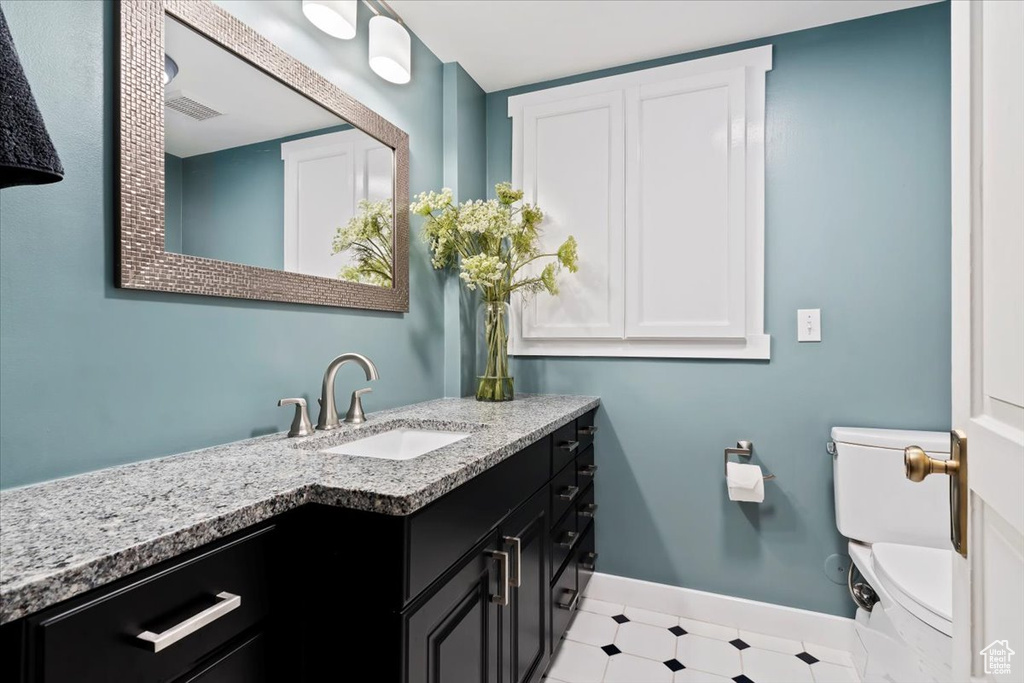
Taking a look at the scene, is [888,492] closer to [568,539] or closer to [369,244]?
[568,539]

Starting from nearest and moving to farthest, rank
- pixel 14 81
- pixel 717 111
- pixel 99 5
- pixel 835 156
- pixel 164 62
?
pixel 14 81, pixel 99 5, pixel 164 62, pixel 835 156, pixel 717 111

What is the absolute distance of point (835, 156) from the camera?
6.15 ft

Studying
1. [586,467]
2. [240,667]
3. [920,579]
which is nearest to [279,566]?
[240,667]

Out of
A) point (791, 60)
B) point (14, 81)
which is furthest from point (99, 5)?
point (791, 60)

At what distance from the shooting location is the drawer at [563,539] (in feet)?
5.38

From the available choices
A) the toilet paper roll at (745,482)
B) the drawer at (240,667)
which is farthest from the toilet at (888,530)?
the drawer at (240,667)

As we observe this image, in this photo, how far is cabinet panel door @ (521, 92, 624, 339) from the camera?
2158 millimetres

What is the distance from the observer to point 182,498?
2.66 feet

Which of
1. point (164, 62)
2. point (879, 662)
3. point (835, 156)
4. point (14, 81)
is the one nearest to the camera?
point (14, 81)

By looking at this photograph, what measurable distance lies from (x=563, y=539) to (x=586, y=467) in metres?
0.34

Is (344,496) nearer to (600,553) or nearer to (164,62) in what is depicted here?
(164,62)

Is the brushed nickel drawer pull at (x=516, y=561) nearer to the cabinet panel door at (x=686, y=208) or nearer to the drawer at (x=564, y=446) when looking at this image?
the drawer at (x=564, y=446)

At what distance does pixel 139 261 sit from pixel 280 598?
71 centimetres

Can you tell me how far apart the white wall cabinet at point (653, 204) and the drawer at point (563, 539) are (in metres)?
Answer: 0.73
